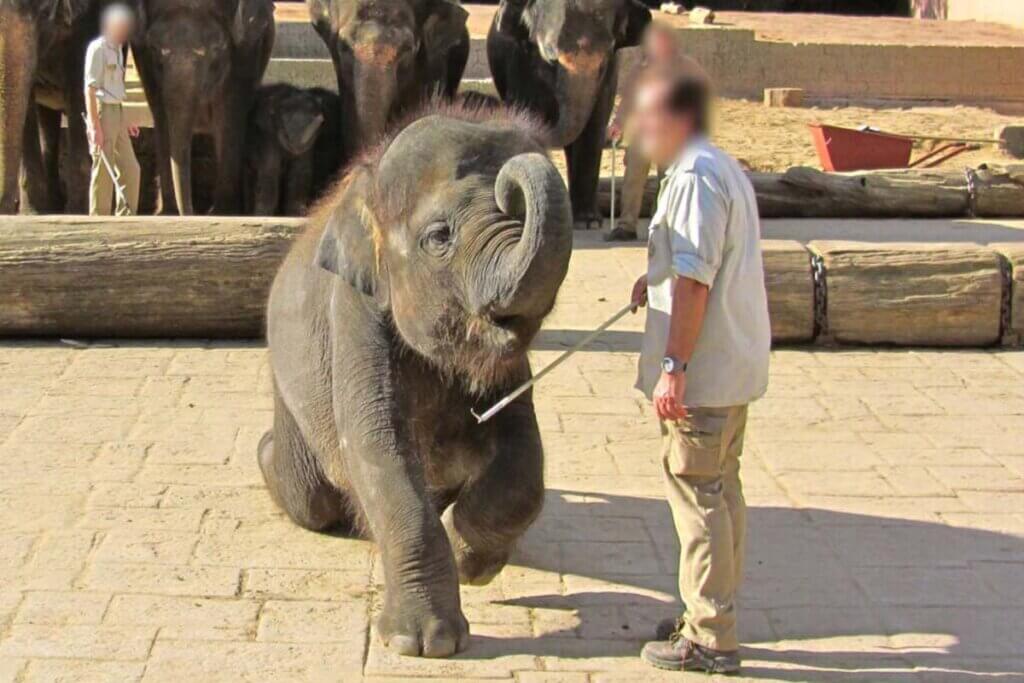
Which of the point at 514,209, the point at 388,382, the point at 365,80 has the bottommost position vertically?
the point at 365,80

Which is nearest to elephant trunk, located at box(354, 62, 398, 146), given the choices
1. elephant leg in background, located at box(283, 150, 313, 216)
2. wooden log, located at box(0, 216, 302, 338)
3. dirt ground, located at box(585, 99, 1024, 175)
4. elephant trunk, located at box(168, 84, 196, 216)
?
elephant leg in background, located at box(283, 150, 313, 216)

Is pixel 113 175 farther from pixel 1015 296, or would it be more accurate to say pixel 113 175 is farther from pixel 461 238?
pixel 461 238

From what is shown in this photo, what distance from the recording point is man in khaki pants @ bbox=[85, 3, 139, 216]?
36.0ft

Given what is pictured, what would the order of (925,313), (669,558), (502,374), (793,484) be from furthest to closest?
(925,313) < (793,484) < (669,558) < (502,374)

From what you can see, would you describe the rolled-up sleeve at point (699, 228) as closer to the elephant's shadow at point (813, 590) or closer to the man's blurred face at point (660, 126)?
the man's blurred face at point (660, 126)

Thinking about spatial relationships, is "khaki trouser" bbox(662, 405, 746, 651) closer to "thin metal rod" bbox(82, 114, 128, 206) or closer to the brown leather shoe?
the brown leather shoe

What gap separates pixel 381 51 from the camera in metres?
12.0

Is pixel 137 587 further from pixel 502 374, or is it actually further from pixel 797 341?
pixel 797 341

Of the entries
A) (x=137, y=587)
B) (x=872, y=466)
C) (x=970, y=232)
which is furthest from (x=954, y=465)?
(x=970, y=232)

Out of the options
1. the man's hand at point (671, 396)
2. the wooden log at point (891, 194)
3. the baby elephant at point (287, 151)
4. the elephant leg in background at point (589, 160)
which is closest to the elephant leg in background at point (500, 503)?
the man's hand at point (671, 396)

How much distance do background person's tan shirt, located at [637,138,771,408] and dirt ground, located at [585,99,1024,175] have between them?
11.0 m

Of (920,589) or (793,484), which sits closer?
(920,589)

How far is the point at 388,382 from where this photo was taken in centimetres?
517

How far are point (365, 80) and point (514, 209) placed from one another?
759cm
